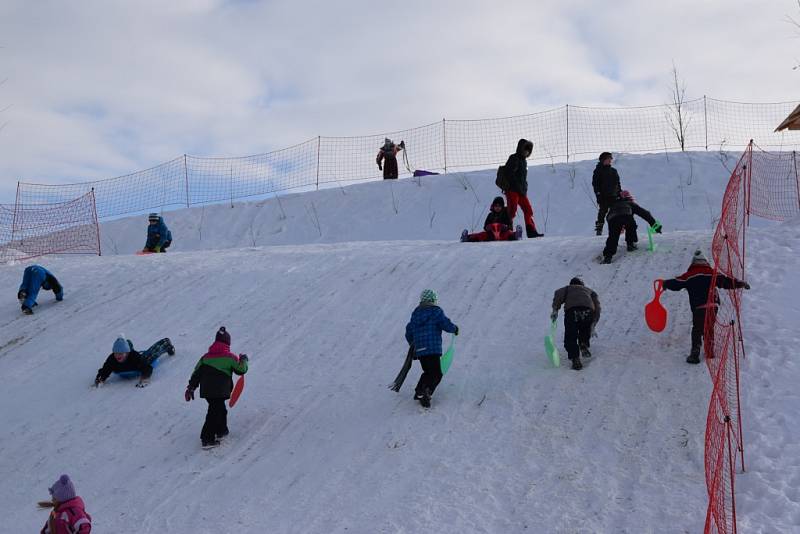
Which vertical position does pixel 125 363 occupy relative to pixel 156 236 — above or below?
below

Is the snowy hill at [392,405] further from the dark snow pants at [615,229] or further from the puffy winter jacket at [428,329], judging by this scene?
the puffy winter jacket at [428,329]

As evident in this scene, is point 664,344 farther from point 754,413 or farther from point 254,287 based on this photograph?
point 254,287

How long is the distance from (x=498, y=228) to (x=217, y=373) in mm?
7296

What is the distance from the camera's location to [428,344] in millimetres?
9141

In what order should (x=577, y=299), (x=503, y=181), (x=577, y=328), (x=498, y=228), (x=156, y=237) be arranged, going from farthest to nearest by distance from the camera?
(x=156, y=237)
(x=498, y=228)
(x=503, y=181)
(x=577, y=299)
(x=577, y=328)

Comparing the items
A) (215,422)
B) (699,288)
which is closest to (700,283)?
(699,288)

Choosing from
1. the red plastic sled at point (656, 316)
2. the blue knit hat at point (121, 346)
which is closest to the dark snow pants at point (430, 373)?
the red plastic sled at point (656, 316)

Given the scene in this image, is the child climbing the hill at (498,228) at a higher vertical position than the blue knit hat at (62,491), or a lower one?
higher

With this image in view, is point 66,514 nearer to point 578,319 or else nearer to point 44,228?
point 578,319

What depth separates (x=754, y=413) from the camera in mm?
7570

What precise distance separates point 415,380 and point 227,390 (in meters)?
2.19

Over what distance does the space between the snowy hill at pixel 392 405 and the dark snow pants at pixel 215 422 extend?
21 cm

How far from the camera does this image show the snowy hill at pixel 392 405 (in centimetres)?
705

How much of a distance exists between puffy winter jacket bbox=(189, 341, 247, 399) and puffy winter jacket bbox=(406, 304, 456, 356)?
197cm
